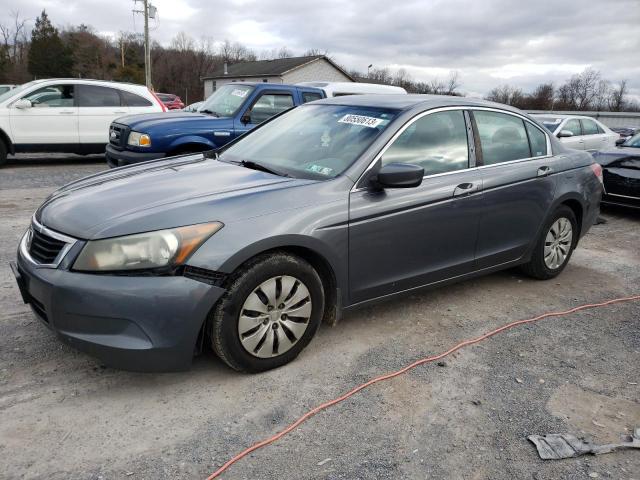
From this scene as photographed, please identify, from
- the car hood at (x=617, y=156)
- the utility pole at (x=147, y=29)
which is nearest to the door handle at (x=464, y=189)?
the car hood at (x=617, y=156)

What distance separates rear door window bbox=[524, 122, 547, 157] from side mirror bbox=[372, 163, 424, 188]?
1.80 meters

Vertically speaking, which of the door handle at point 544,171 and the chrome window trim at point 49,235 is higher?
the door handle at point 544,171

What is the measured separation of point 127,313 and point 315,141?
1.86 m

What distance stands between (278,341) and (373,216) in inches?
38.7

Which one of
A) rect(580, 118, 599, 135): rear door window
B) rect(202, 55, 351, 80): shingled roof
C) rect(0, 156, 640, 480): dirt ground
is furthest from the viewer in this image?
rect(202, 55, 351, 80): shingled roof

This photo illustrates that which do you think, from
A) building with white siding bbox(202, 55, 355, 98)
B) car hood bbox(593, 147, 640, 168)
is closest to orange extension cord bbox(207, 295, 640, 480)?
car hood bbox(593, 147, 640, 168)

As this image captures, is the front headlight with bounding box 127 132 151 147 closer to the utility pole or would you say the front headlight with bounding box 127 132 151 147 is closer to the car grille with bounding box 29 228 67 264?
the car grille with bounding box 29 228 67 264

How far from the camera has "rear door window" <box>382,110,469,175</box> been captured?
367cm

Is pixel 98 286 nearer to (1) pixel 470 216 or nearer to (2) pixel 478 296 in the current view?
(1) pixel 470 216

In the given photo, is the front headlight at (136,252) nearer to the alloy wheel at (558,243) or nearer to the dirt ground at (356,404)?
the dirt ground at (356,404)

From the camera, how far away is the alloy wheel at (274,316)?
297cm

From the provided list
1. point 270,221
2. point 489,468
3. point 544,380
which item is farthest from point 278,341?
point 544,380

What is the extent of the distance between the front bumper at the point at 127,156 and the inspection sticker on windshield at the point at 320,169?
4333 millimetres

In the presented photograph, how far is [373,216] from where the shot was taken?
3.41 meters
